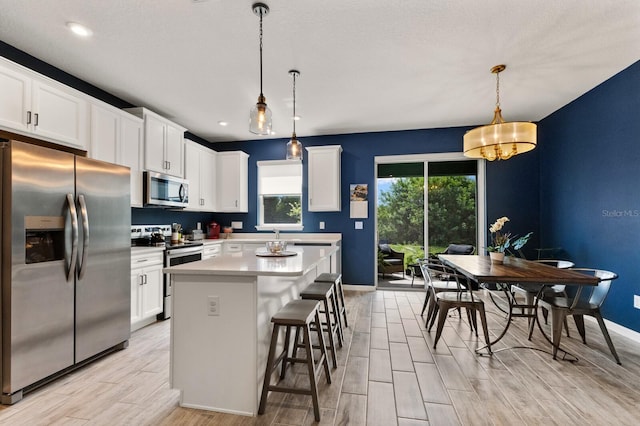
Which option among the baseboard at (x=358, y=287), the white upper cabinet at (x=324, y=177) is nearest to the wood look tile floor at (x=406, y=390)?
the baseboard at (x=358, y=287)

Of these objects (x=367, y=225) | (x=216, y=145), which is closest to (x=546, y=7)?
(x=367, y=225)

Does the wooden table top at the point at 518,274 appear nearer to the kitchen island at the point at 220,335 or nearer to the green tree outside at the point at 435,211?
the kitchen island at the point at 220,335

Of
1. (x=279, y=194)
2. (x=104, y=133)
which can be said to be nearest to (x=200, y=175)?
(x=279, y=194)

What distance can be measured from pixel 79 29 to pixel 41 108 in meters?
0.76

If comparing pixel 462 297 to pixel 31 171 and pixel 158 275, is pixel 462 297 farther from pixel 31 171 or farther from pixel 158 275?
pixel 31 171

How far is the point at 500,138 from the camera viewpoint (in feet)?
9.59

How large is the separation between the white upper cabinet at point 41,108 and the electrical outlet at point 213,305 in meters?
2.18

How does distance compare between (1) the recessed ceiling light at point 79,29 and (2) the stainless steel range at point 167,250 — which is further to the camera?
(2) the stainless steel range at point 167,250

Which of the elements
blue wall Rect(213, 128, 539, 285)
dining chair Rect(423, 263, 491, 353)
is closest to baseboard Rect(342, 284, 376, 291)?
blue wall Rect(213, 128, 539, 285)

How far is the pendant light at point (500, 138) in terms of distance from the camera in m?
2.89

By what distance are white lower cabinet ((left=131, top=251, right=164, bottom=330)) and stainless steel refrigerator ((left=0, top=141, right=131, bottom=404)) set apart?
34 centimetres

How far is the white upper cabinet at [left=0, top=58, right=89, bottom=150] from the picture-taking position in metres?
2.37

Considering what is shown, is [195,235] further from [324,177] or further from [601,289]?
[601,289]

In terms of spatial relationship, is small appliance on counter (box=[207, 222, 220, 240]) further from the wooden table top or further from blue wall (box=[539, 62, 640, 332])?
blue wall (box=[539, 62, 640, 332])
